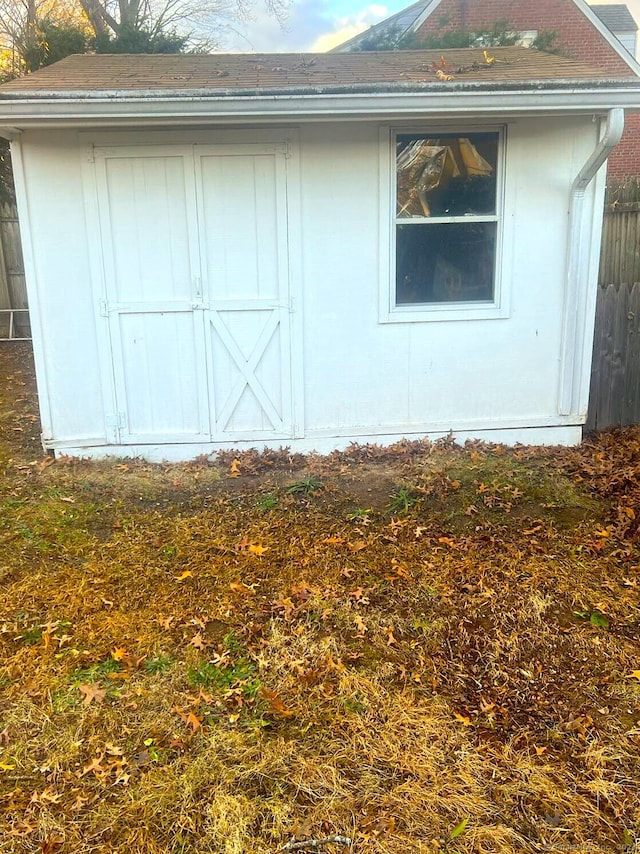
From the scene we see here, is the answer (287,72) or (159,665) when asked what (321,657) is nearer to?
(159,665)

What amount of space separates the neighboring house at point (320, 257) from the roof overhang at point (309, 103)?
0.03 meters

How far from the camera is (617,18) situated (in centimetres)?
2272

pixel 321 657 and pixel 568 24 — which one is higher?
pixel 568 24

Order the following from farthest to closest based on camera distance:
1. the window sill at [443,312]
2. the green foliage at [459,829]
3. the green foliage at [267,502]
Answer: the window sill at [443,312], the green foliage at [267,502], the green foliage at [459,829]

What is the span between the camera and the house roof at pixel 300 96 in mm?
5188

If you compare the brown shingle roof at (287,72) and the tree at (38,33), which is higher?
the tree at (38,33)

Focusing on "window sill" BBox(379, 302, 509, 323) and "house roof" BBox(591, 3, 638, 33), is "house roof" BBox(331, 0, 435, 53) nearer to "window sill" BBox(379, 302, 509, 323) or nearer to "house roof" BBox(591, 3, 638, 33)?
"house roof" BBox(591, 3, 638, 33)

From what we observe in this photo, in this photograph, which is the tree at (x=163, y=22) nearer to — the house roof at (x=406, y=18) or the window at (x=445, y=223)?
the house roof at (x=406, y=18)

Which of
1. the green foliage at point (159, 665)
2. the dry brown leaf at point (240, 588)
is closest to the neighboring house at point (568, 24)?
the dry brown leaf at point (240, 588)

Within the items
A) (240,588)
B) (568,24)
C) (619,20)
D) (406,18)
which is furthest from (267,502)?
(619,20)

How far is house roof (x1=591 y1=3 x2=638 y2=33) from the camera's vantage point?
22.5 meters

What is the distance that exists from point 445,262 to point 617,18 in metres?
22.0

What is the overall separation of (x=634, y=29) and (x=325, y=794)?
26.7 metres

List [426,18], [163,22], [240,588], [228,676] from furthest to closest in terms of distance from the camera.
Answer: [426,18]
[163,22]
[240,588]
[228,676]
